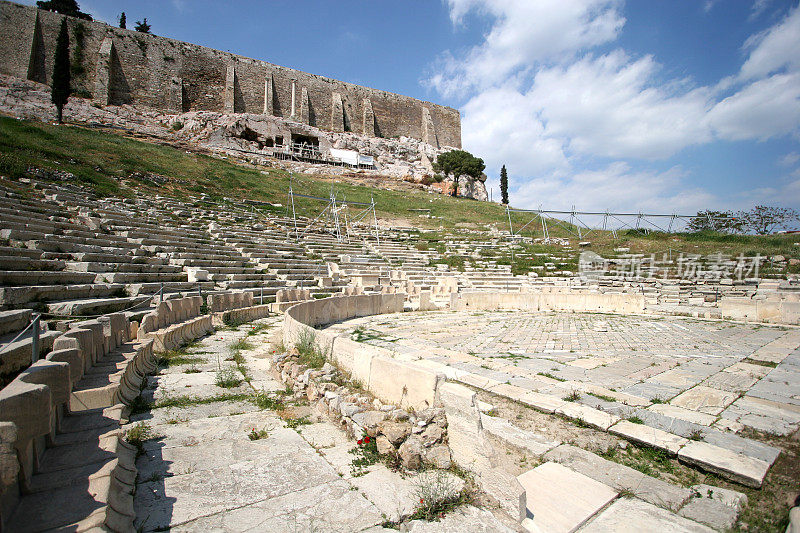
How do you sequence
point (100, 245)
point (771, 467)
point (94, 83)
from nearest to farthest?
point (771, 467), point (100, 245), point (94, 83)

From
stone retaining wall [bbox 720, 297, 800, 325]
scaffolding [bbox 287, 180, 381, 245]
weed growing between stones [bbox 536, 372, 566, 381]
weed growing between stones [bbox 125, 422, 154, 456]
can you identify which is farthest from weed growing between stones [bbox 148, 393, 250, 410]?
scaffolding [bbox 287, 180, 381, 245]

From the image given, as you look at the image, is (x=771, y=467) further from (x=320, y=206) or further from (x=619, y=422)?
(x=320, y=206)

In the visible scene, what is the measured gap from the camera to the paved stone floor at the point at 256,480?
2.41m

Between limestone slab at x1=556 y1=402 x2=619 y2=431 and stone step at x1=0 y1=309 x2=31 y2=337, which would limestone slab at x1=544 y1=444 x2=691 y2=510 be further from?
stone step at x1=0 y1=309 x2=31 y2=337

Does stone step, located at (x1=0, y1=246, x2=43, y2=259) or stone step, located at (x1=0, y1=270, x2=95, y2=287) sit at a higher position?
stone step, located at (x1=0, y1=246, x2=43, y2=259)

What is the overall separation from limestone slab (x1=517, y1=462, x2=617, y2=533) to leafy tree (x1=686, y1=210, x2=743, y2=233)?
1368 inches

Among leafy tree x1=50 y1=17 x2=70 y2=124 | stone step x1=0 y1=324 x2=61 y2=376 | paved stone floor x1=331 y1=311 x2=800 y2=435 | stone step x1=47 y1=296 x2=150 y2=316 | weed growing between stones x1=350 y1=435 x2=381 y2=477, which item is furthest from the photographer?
leafy tree x1=50 y1=17 x2=70 y2=124

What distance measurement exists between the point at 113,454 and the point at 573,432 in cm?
390

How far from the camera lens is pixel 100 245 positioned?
10898mm

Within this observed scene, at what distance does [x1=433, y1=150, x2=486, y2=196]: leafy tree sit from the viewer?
171ft

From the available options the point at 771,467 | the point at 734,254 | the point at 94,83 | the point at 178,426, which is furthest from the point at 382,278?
the point at 94,83

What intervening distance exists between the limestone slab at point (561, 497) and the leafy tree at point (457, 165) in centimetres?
5024

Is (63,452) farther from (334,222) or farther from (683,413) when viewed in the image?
(334,222)

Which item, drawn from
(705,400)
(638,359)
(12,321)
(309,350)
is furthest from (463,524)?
(638,359)
